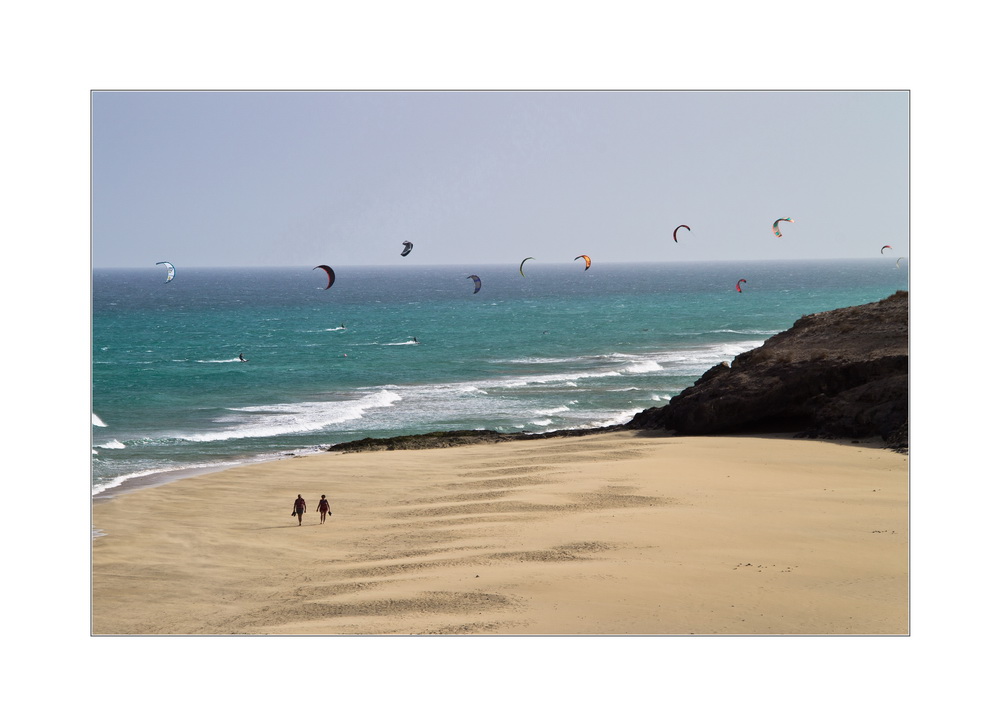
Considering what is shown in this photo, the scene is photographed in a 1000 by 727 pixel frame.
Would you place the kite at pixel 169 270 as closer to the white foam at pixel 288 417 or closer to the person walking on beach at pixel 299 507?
the person walking on beach at pixel 299 507

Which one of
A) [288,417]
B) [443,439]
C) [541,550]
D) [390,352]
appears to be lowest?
[541,550]

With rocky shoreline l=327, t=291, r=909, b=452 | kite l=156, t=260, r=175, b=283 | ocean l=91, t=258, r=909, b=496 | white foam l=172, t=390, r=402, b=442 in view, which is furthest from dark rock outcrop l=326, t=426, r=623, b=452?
kite l=156, t=260, r=175, b=283

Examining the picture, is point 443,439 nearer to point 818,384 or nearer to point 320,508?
point 320,508

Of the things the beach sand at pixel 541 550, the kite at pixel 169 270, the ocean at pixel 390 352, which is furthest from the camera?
the ocean at pixel 390 352

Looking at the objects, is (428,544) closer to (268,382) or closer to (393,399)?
(393,399)

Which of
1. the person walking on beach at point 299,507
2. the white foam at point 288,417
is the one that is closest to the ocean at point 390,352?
the white foam at point 288,417

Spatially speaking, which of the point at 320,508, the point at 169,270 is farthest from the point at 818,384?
the point at 169,270

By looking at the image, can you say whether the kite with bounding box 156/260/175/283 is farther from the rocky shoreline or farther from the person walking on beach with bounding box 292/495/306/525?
the rocky shoreline
